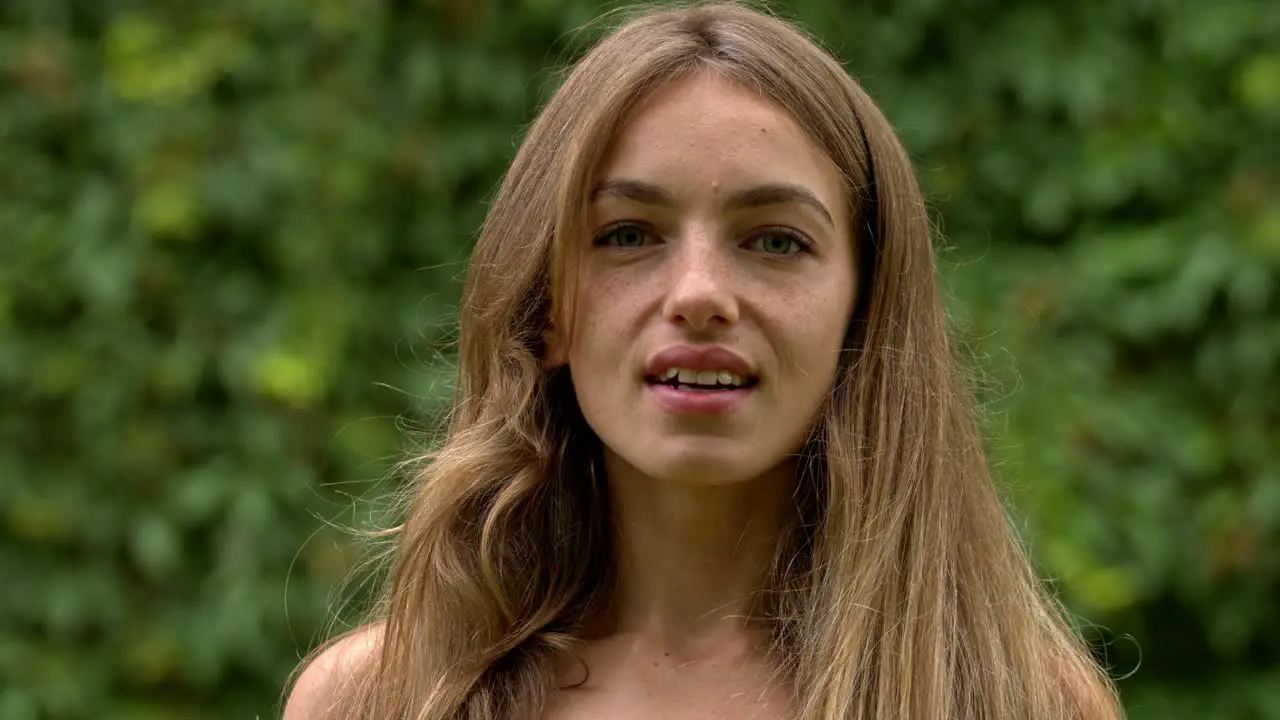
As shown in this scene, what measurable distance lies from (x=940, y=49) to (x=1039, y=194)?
0.42m

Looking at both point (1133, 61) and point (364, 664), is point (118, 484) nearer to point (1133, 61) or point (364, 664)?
point (364, 664)

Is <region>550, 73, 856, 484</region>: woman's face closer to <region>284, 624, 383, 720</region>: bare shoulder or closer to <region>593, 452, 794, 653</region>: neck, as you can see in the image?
<region>593, 452, 794, 653</region>: neck

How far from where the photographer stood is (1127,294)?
11.7ft

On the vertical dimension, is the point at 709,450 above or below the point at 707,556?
above

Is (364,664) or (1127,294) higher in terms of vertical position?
(1127,294)

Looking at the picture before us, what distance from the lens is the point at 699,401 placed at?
82.0 inches

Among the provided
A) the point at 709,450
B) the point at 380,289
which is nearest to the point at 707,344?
the point at 709,450

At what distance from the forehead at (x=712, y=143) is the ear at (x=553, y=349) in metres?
0.24

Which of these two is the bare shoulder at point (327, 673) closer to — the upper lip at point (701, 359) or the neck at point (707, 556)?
the neck at point (707, 556)

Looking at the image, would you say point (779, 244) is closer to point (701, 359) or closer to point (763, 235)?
point (763, 235)

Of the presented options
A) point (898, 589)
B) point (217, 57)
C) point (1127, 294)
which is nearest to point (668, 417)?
point (898, 589)

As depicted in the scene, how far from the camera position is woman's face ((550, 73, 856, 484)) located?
2088 mm

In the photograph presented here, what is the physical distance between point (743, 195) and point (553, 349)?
0.39m

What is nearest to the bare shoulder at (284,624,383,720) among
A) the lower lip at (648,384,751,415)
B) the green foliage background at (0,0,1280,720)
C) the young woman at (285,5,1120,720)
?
the young woman at (285,5,1120,720)
